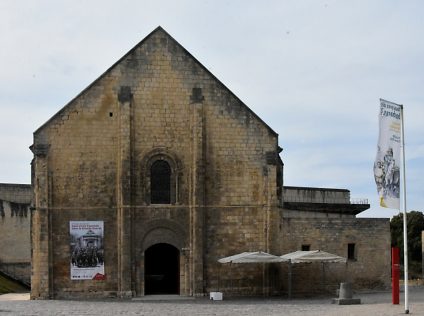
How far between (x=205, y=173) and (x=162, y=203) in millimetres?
2340

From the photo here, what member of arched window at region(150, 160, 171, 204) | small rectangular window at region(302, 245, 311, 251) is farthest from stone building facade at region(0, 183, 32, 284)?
small rectangular window at region(302, 245, 311, 251)

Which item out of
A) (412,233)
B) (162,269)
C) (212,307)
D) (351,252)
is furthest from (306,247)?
(412,233)

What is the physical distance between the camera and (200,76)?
3531 centimetres

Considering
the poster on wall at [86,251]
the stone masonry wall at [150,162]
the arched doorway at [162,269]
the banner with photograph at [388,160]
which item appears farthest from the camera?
the arched doorway at [162,269]

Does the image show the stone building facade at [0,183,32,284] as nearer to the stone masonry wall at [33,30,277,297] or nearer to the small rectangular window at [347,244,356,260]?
the stone masonry wall at [33,30,277,297]

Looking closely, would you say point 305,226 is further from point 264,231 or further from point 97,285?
point 97,285

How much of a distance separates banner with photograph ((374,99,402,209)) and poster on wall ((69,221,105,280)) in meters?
14.4

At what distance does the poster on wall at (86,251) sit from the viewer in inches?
1325

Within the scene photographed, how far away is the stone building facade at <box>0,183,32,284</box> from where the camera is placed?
4794cm

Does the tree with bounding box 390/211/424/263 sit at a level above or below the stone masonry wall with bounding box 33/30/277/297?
below

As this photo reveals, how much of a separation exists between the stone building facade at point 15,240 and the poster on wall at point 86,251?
1530 cm

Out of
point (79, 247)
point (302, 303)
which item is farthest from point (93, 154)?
point (302, 303)

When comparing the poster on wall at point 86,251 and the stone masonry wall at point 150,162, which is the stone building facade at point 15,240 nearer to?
the poster on wall at point 86,251

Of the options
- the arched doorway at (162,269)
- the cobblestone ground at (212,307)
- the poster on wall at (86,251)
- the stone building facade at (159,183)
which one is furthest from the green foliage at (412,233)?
the poster on wall at (86,251)
